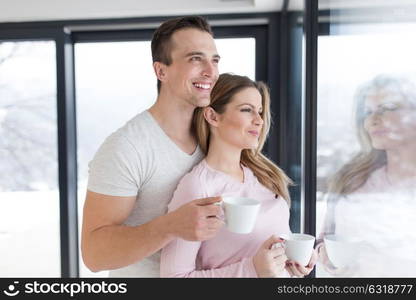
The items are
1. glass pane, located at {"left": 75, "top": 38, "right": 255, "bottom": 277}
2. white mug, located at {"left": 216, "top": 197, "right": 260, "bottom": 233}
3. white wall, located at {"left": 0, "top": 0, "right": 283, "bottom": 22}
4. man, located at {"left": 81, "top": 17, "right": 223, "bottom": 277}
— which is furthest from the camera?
glass pane, located at {"left": 75, "top": 38, "right": 255, "bottom": 277}

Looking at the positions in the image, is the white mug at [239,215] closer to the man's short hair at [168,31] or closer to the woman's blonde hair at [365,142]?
the woman's blonde hair at [365,142]

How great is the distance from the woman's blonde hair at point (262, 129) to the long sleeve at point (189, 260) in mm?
94

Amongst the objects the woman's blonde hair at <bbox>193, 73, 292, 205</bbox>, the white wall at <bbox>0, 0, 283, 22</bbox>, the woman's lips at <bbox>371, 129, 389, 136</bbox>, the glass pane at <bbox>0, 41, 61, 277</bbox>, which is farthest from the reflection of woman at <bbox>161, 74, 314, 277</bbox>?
Result: the glass pane at <bbox>0, 41, 61, 277</bbox>

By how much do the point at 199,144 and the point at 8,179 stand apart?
120 cm

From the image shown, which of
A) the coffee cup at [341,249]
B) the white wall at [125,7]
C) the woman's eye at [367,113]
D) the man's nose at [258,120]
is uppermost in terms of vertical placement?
the white wall at [125,7]

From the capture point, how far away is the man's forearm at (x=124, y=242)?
60cm

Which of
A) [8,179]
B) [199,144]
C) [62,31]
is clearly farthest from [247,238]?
[8,179]

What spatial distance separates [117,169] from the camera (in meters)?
0.64

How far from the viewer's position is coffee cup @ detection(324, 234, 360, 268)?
562mm

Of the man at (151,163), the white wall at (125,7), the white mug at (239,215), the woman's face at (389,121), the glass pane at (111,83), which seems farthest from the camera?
the glass pane at (111,83)

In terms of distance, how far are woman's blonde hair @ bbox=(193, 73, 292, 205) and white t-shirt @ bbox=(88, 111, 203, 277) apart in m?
0.04

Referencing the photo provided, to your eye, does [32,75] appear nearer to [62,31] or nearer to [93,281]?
[62,31]

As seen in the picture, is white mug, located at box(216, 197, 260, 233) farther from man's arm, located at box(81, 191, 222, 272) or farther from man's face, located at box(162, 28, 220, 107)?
man's face, located at box(162, 28, 220, 107)
